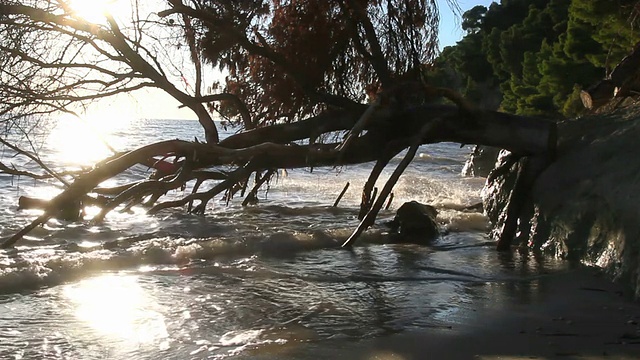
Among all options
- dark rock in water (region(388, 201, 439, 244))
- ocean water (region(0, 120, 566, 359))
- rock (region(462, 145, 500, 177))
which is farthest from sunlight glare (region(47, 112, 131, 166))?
rock (region(462, 145, 500, 177))

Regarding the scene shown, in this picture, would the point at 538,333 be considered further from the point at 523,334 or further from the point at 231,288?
the point at 231,288

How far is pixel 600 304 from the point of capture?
504 centimetres

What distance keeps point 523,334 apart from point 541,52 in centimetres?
3383

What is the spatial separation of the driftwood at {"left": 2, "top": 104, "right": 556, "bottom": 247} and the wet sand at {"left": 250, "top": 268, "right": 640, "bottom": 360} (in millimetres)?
2255

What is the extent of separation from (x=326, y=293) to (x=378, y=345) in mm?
1442

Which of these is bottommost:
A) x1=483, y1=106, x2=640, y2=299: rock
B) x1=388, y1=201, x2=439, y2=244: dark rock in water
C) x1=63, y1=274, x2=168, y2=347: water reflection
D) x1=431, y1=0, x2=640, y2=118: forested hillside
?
x1=63, y1=274, x2=168, y2=347: water reflection

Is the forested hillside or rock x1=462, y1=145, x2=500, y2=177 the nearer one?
the forested hillside

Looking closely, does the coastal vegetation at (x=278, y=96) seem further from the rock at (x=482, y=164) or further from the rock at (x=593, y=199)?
the rock at (x=482, y=164)

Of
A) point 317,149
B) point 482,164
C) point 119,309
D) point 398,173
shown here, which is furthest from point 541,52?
point 119,309

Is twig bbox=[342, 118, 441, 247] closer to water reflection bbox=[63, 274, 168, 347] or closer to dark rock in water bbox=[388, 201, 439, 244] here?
dark rock in water bbox=[388, 201, 439, 244]

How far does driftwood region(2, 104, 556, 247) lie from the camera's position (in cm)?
683

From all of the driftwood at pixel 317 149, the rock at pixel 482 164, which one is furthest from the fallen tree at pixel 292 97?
the rock at pixel 482 164

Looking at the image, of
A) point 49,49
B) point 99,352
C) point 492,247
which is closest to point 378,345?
point 99,352

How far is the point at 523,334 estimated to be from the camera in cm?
433
